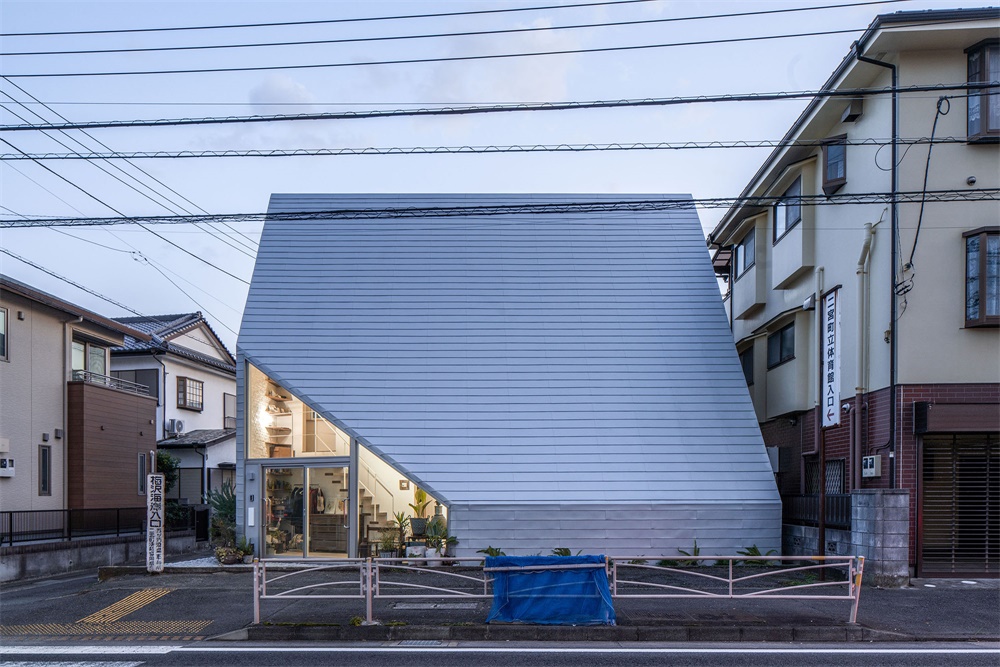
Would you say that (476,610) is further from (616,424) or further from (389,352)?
(389,352)

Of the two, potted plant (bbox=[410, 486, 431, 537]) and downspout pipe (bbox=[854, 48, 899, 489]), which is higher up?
downspout pipe (bbox=[854, 48, 899, 489])

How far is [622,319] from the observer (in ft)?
65.0

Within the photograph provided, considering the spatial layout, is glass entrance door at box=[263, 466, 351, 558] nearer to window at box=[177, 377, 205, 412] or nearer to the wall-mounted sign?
the wall-mounted sign

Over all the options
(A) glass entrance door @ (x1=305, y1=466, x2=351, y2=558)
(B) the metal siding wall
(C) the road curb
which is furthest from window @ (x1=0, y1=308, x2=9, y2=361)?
(C) the road curb

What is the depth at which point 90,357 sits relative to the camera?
2514 cm

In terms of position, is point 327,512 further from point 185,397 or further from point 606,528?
point 185,397

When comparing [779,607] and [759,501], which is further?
[759,501]

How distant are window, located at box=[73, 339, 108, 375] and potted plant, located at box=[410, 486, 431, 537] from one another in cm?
1272

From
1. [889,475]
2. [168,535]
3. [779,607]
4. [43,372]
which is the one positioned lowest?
[168,535]

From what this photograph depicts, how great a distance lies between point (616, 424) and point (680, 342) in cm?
288

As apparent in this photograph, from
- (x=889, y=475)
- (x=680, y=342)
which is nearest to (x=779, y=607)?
(x=889, y=475)

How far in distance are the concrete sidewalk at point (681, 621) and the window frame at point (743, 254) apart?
39.3ft

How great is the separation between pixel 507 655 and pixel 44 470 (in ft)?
57.8

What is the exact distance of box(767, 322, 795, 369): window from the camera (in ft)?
65.4
